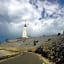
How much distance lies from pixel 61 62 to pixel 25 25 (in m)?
153

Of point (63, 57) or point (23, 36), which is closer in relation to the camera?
point (63, 57)

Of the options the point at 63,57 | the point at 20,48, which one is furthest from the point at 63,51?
the point at 20,48

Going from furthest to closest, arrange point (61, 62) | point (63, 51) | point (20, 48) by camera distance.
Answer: point (20, 48), point (63, 51), point (61, 62)

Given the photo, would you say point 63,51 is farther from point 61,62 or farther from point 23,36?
point 23,36

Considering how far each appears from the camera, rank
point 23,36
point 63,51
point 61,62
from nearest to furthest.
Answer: point 61,62 → point 63,51 → point 23,36

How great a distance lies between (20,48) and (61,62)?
109 m

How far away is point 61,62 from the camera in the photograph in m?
46.8

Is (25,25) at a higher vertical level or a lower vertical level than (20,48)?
higher

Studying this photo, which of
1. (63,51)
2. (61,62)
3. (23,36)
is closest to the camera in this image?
(61,62)

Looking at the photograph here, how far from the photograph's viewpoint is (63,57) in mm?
47219

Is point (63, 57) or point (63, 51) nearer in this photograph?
point (63, 57)

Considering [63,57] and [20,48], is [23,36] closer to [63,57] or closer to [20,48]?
[20,48]

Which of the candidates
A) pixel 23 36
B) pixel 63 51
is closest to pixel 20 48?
pixel 23 36

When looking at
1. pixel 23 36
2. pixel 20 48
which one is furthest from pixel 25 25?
pixel 20 48
